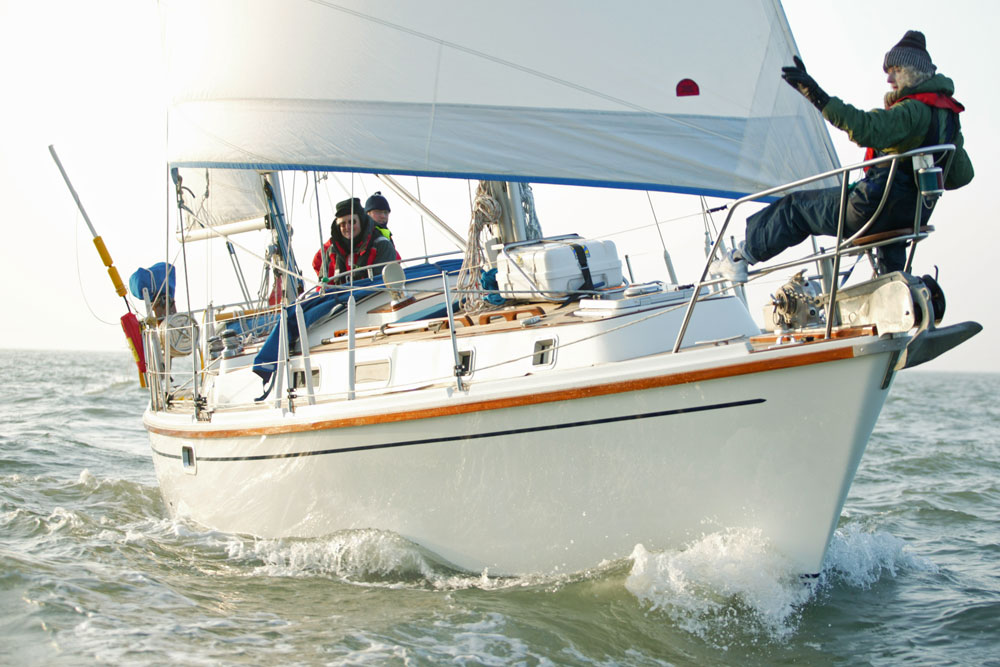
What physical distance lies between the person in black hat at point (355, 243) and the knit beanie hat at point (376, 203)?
17.9 inches

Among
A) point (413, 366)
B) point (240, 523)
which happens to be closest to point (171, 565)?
point (240, 523)

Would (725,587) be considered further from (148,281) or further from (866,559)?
(148,281)

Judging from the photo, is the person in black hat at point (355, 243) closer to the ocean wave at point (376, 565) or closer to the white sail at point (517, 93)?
the white sail at point (517, 93)

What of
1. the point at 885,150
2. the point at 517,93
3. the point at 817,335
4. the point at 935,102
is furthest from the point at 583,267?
the point at 935,102

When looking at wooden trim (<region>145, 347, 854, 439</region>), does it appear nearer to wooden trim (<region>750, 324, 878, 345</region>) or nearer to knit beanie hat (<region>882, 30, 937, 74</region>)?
wooden trim (<region>750, 324, 878, 345</region>)

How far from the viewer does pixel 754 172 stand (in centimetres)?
520

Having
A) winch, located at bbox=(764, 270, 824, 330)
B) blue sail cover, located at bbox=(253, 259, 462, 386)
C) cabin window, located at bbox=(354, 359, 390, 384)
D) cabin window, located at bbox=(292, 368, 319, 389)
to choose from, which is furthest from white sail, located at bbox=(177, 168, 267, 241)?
winch, located at bbox=(764, 270, 824, 330)

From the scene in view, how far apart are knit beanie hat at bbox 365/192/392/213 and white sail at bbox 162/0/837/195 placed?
242cm

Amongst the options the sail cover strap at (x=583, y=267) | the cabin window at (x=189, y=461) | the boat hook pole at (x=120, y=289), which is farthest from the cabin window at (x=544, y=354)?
the boat hook pole at (x=120, y=289)

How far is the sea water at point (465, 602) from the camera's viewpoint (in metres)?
4.61

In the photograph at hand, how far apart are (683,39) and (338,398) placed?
3275 mm

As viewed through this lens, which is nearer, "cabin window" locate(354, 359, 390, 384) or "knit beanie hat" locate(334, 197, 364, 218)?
"cabin window" locate(354, 359, 390, 384)

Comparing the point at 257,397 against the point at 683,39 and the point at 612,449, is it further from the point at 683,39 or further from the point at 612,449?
the point at 683,39

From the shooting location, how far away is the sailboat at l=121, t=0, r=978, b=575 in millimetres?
4656
